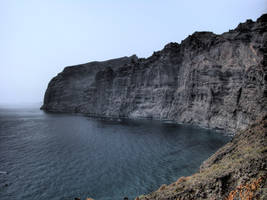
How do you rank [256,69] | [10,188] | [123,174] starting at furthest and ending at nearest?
[256,69] < [123,174] < [10,188]

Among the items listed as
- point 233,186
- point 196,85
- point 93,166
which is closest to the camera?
point 233,186

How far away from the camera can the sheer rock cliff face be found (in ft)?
179

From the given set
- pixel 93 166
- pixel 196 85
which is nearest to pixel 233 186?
pixel 93 166

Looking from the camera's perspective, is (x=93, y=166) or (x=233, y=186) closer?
(x=233, y=186)

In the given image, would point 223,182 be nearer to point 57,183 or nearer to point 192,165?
point 192,165

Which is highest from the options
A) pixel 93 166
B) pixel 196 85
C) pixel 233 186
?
pixel 196 85

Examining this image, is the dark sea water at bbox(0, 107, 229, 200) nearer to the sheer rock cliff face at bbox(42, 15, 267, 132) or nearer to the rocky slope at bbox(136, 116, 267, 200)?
→ the rocky slope at bbox(136, 116, 267, 200)

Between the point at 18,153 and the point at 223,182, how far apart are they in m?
39.5

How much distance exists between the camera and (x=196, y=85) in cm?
7662

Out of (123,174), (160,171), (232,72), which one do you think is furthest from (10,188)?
A: (232,72)

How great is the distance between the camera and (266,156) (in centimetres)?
1160

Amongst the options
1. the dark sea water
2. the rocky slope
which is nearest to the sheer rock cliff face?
the dark sea water

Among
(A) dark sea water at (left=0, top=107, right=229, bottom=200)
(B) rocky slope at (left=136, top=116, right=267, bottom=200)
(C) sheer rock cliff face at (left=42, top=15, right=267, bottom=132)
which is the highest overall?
(C) sheer rock cliff face at (left=42, top=15, right=267, bottom=132)

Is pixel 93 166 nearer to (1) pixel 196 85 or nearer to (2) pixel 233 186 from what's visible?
(2) pixel 233 186
